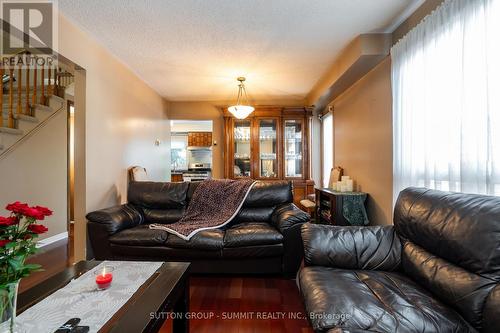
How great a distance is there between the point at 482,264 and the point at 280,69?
308 cm

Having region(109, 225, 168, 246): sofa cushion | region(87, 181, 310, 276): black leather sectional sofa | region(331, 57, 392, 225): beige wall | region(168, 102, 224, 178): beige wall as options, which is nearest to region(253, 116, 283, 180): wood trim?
region(168, 102, 224, 178): beige wall

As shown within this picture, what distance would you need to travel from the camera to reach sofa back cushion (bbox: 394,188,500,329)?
1.07 m

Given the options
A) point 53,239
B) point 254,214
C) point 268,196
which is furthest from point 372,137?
point 53,239

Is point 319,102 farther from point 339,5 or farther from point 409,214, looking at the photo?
point 409,214

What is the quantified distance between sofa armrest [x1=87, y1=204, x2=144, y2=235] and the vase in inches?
61.0

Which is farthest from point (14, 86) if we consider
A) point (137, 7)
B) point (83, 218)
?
point (137, 7)

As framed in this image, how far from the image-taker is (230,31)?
249cm

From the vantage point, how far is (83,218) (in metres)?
2.62

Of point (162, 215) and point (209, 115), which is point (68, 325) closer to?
point (162, 215)

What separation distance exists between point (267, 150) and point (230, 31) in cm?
265

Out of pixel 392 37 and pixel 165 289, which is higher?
pixel 392 37

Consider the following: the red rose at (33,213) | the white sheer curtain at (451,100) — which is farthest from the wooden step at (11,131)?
the white sheer curtain at (451,100)

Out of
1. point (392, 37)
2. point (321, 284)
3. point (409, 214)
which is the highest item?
point (392, 37)

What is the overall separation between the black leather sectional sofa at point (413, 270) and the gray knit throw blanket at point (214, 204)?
1.21 m
